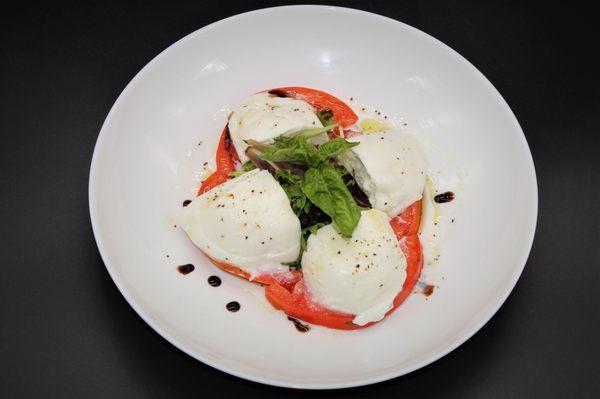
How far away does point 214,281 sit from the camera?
3076mm

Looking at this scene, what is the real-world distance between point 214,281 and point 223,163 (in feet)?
1.93

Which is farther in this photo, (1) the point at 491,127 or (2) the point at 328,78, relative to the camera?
(2) the point at 328,78

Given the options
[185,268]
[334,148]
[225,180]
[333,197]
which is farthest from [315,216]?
[185,268]

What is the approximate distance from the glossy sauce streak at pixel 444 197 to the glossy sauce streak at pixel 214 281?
1072mm


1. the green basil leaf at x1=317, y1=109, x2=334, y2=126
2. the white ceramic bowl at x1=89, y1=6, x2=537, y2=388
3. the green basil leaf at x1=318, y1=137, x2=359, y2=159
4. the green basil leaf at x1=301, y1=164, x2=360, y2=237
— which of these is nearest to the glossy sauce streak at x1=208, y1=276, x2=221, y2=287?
the white ceramic bowl at x1=89, y1=6, x2=537, y2=388

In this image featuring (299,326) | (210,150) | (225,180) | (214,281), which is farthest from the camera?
(210,150)

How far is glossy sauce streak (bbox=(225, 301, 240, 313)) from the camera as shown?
3.00 metres

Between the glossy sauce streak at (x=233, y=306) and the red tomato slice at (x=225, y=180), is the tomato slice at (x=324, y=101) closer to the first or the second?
the red tomato slice at (x=225, y=180)

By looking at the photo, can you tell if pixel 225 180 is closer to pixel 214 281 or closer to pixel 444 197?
pixel 214 281

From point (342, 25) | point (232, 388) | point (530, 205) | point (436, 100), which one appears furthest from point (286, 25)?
point (232, 388)

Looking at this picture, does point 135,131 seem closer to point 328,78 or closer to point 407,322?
point 328,78

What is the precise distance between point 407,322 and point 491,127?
41.1 inches

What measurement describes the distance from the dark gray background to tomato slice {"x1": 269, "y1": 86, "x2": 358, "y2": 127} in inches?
29.2

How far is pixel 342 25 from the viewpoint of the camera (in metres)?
3.63
